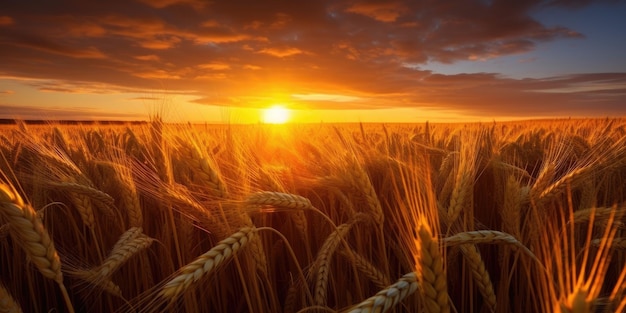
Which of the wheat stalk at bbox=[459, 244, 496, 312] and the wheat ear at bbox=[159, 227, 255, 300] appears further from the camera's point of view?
the wheat stalk at bbox=[459, 244, 496, 312]

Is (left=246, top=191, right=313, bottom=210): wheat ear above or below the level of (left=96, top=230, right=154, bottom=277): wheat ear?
above

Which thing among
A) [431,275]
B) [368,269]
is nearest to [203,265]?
[431,275]

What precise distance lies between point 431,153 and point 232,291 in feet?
6.32

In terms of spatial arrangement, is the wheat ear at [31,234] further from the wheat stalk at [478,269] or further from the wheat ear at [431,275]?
the wheat stalk at [478,269]

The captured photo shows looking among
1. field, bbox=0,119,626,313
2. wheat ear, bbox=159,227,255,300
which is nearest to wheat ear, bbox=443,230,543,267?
field, bbox=0,119,626,313

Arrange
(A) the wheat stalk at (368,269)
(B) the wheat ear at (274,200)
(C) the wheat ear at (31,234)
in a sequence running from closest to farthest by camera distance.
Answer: (C) the wheat ear at (31,234)
(B) the wheat ear at (274,200)
(A) the wheat stalk at (368,269)

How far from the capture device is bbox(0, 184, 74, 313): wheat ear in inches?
42.4

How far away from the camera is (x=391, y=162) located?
243 cm

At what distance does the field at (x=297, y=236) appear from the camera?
1.15 metres

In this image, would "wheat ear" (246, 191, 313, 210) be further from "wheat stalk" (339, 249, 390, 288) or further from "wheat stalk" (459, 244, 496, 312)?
"wheat stalk" (459, 244, 496, 312)

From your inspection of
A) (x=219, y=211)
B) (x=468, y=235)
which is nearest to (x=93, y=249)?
(x=219, y=211)

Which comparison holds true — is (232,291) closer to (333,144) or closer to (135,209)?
(135,209)

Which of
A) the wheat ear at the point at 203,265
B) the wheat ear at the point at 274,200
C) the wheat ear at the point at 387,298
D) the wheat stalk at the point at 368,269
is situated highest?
the wheat ear at the point at 274,200

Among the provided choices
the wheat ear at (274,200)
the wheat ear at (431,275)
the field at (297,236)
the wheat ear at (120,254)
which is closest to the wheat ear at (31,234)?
the field at (297,236)
